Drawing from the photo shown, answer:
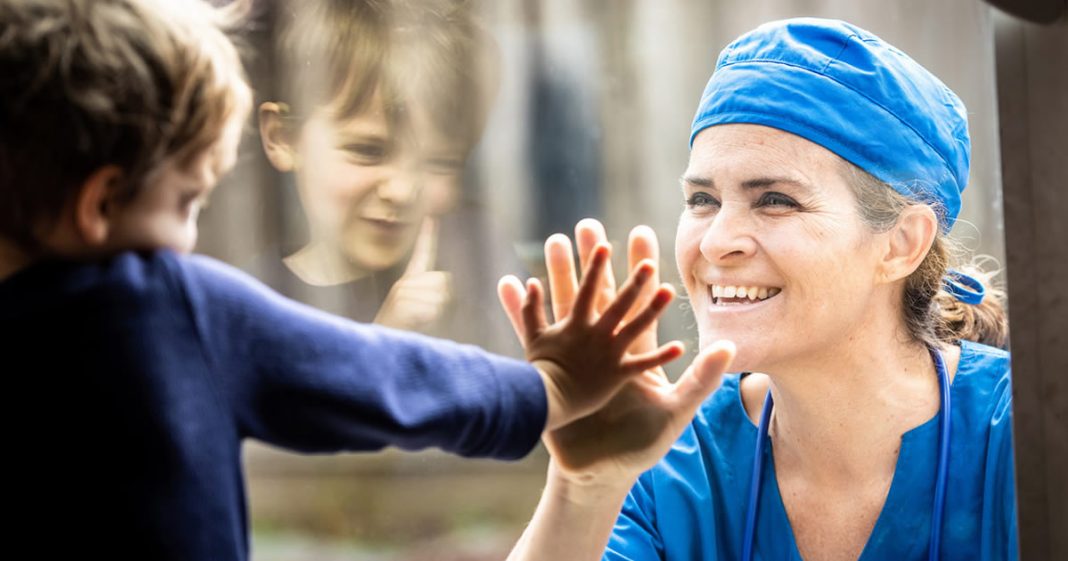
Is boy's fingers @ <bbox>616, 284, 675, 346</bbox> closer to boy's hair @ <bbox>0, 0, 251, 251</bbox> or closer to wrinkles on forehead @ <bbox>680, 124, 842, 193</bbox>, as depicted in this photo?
boy's hair @ <bbox>0, 0, 251, 251</bbox>

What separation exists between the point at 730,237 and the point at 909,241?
31 centimetres

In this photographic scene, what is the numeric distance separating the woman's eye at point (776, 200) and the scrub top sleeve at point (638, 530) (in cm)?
44

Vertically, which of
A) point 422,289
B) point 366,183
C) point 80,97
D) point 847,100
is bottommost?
point 422,289

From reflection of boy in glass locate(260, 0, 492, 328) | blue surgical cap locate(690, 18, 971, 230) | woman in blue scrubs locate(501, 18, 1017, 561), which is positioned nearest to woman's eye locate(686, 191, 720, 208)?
woman in blue scrubs locate(501, 18, 1017, 561)

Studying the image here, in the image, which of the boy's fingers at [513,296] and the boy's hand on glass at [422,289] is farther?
the boy's hand on glass at [422,289]

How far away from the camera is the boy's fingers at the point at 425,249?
221 cm

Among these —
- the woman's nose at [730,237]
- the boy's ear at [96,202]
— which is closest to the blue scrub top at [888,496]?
the woman's nose at [730,237]

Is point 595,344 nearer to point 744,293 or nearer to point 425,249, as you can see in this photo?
point 744,293

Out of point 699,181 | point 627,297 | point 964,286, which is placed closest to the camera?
point 627,297

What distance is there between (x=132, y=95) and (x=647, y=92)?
171cm

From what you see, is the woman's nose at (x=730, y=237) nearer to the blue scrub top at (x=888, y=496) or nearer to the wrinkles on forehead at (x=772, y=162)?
the wrinkles on forehead at (x=772, y=162)

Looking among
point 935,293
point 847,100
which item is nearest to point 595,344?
point 847,100

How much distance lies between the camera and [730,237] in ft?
4.92

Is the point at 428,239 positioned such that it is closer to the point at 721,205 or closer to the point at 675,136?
the point at 675,136
